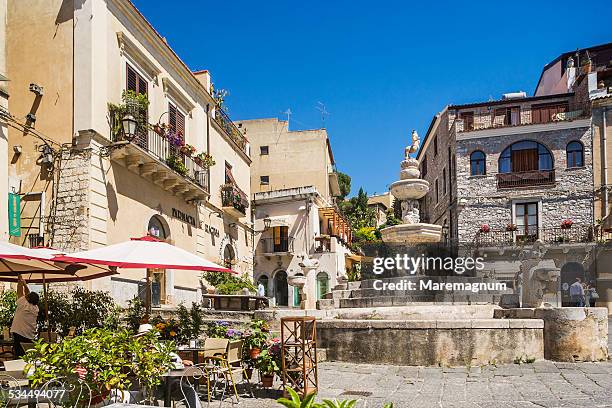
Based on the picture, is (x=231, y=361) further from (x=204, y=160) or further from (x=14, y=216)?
(x=204, y=160)

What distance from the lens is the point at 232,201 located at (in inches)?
1004

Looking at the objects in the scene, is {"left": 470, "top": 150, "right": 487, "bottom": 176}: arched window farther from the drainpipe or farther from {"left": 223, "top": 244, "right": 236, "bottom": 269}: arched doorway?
{"left": 223, "top": 244, "right": 236, "bottom": 269}: arched doorway

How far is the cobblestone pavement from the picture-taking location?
727cm

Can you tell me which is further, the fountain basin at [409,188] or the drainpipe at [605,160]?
the drainpipe at [605,160]

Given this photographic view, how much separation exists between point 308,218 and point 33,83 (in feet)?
74.4

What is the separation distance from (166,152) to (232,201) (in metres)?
6.83

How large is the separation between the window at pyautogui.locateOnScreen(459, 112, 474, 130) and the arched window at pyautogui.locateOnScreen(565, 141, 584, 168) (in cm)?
584

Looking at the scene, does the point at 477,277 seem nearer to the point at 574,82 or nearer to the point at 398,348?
the point at 398,348

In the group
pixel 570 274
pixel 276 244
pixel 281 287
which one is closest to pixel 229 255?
pixel 276 244

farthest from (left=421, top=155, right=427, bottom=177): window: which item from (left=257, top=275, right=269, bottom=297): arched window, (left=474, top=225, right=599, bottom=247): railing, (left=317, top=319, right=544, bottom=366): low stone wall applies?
(left=317, top=319, right=544, bottom=366): low stone wall

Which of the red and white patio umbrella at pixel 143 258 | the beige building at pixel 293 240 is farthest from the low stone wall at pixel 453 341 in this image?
the beige building at pixel 293 240

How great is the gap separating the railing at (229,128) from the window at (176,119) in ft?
13.2

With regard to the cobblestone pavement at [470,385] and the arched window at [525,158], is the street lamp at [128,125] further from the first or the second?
the arched window at [525,158]

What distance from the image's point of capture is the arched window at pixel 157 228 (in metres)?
18.7
